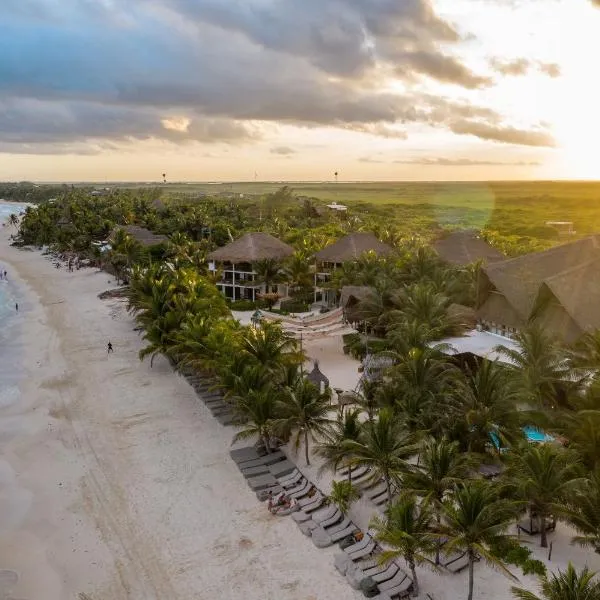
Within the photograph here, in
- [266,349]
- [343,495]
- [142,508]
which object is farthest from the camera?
[266,349]

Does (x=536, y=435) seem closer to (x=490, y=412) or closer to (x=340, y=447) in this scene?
(x=490, y=412)

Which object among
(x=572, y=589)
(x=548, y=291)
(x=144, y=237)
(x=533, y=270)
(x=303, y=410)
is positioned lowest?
(x=303, y=410)

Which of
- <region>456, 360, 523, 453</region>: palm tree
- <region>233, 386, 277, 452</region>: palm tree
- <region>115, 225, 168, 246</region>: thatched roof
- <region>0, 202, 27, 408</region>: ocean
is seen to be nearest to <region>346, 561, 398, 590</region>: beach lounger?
<region>456, 360, 523, 453</region>: palm tree

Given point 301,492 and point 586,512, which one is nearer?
point 586,512

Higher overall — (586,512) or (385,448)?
(385,448)

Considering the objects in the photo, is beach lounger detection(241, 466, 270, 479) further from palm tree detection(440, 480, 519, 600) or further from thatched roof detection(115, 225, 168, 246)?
thatched roof detection(115, 225, 168, 246)

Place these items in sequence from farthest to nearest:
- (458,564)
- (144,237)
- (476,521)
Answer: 1. (144,237)
2. (458,564)
3. (476,521)

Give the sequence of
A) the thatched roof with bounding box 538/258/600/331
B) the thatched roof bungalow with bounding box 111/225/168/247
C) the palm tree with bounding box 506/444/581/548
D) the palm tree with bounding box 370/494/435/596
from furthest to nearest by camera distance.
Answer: the thatched roof bungalow with bounding box 111/225/168/247, the thatched roof with bounding box 538/258/600/331, the palm tree with bounding box 506/444/581/548, the palm tree with bounding box 370/494/435/596

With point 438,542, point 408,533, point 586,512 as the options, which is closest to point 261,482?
point 438,542

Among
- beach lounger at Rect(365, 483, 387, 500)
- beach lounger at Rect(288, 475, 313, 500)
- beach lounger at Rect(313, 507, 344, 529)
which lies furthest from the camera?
beach lounger at Rect(288, 475, 313, 500)
